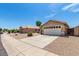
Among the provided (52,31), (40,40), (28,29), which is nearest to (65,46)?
(40,40)

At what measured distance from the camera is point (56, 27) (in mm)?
6754

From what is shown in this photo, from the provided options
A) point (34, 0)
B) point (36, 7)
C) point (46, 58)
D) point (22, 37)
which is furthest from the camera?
point (22, 37)

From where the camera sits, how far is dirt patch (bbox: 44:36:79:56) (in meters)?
4.89

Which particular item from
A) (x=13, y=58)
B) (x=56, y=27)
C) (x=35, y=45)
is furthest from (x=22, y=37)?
(x=13, y=58)

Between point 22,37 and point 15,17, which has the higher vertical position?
point 15,17

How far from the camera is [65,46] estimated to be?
18.1ft

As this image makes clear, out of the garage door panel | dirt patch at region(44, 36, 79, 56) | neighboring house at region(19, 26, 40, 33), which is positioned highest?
neighboring house at region(19, 26, 40, 33)

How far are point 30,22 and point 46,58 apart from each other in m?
1.75

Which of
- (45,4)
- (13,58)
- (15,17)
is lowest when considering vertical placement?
(13,58)

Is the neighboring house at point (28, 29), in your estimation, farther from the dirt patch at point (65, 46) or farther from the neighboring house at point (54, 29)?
the dirt patch at point (65, 46)

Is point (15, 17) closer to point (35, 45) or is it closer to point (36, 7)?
point (36, 7)

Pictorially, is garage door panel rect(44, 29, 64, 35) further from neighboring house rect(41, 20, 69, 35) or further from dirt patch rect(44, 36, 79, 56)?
dirt patch rect(44, 36, 79, 56)

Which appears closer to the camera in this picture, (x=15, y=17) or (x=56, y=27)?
(x=15, y=17)

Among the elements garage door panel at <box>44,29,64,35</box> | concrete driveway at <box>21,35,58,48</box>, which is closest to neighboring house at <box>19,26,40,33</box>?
concrete driveway at <box>21,35,58,48</box>
